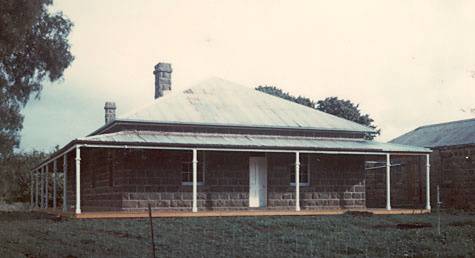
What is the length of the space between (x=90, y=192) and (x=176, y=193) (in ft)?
20.0

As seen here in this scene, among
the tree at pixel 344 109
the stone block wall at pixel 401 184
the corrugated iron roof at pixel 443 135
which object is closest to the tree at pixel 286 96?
the tree at pixel 344 109

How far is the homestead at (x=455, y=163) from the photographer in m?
30.5

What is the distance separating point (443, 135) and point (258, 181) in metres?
11.9

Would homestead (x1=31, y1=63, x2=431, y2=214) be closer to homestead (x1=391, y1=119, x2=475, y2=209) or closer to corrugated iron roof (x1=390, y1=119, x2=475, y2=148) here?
homestead (x1=391, y1=119, x2=475, y2=209)

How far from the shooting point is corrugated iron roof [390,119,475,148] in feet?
105

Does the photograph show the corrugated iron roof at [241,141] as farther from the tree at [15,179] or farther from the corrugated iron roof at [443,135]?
the tree at [15,179]

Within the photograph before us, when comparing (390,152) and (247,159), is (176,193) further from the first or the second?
(390,152)

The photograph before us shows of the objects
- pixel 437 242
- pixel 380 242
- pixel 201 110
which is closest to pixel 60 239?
pixel 380 242

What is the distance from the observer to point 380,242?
15344 mm

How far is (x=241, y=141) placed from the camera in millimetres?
25719

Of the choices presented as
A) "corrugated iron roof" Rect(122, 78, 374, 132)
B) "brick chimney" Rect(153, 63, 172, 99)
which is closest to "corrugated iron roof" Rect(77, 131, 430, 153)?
"corrugated iron roof" Rect(122, 78, 374, 132)

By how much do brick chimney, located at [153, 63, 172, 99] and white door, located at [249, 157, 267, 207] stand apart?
22.8 ft

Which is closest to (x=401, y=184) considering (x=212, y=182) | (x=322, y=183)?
(x=322, y=183)

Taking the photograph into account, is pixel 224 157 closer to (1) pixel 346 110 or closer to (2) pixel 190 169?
(2) pixel 190 169
